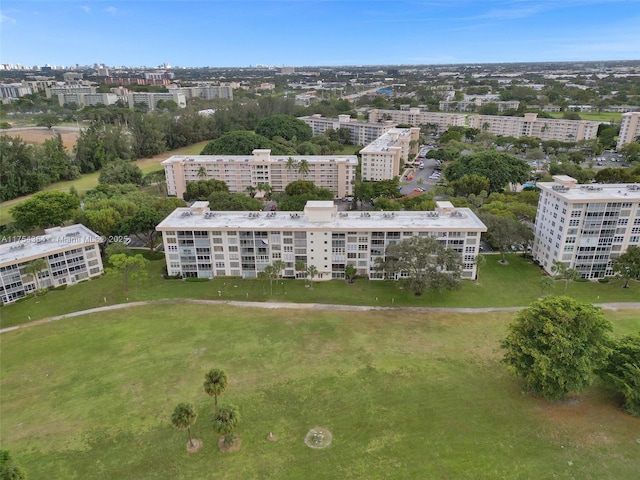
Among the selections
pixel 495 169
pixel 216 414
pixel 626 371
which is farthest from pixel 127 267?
pixel 495 169

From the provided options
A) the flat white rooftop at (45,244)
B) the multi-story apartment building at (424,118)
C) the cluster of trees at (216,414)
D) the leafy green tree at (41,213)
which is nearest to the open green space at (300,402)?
the cluster of trees at (216,414)

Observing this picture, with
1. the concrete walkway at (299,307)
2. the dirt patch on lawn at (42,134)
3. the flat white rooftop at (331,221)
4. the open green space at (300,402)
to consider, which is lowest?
the concrete walkway at (299,307)

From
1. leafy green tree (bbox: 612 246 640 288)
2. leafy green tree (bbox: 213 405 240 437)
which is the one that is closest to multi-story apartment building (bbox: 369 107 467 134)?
leafy green tree (bbox: 612 246 640 288)

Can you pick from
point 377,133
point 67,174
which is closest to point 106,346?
point 67,174

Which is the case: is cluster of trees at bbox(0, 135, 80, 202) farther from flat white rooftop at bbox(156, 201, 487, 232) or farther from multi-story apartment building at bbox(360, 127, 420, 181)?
multi-story apartment building at bbox(360, 127, 420, 181)

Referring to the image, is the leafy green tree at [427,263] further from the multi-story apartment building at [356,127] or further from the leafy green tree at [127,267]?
the multi-story apartment building at [356,127]

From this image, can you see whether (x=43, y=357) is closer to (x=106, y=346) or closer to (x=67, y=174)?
(x=106, y=346)
